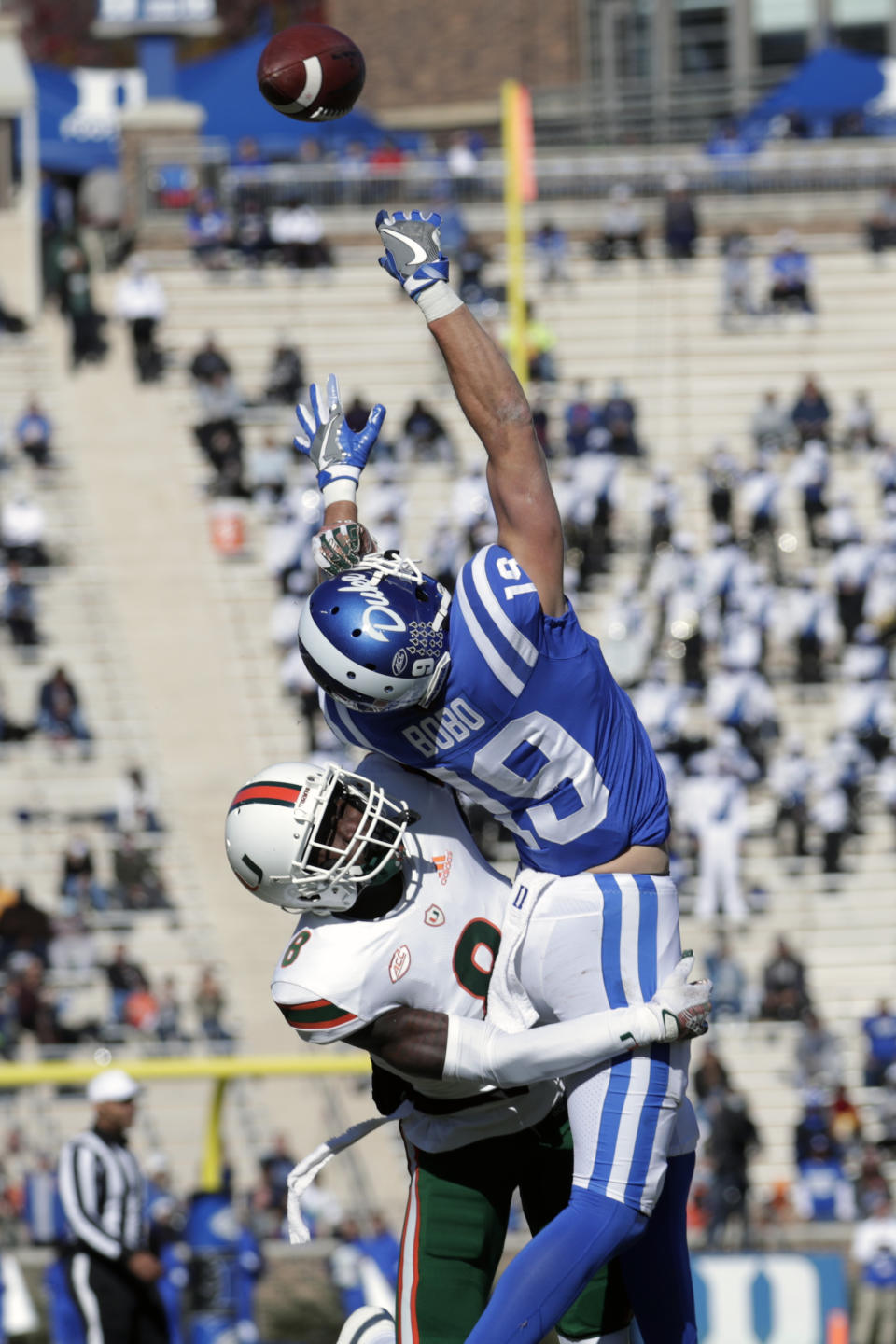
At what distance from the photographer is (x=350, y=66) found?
5.62 m

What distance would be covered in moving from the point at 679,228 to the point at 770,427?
11.0 feet

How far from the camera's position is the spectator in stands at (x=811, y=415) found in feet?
70.5

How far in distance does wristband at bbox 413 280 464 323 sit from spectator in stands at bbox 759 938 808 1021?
429 inches

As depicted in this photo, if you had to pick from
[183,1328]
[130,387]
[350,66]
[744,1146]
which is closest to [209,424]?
[130,387]

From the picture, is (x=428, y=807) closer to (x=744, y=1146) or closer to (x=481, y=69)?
(x=744, y=1146)

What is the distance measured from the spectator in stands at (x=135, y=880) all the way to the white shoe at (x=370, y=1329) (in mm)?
11272

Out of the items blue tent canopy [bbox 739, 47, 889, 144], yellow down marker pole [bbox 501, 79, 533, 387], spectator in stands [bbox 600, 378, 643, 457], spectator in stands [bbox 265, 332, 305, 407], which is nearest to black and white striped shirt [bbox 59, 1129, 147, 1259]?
yellow down marker pole [bbox 501, 79, 533, 387]

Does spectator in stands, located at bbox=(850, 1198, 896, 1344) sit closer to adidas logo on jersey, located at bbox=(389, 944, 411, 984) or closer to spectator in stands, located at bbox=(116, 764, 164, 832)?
adidas logo on jersey, located at bbox=(389, 944, 411, 984)

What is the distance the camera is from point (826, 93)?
26812mm

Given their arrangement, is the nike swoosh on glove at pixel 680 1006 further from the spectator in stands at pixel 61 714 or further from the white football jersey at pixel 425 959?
the spectator in stands at pixel 61 714

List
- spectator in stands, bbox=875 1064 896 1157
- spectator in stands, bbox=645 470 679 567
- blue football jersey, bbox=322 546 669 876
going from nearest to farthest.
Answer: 1. blue football jersey, bbox=322 546 669 876
2. spectator in stands, bbox=875 1064 896 1157
3. spectator in stands, bbox=645 470 679 567

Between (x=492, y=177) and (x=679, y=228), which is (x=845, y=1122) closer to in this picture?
(x=679, y=228)

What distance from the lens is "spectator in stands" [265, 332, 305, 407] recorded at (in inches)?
856

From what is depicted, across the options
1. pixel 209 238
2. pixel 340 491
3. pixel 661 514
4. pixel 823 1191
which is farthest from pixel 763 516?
pixel 340 491
